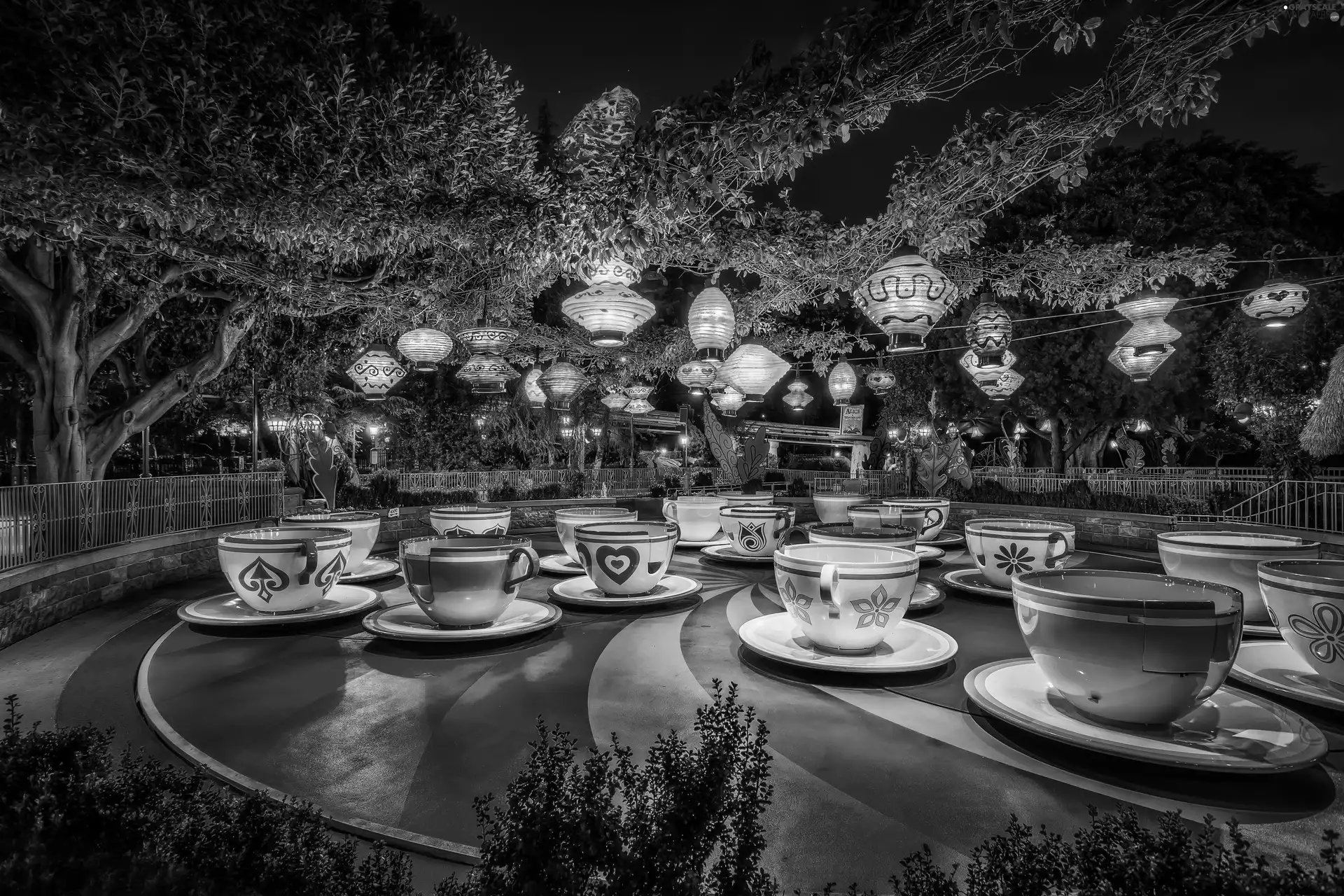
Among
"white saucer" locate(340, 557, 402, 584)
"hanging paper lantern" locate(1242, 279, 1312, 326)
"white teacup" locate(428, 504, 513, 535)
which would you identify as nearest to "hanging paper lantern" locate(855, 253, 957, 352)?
"white teacup" locate(428, 504, 513, 535)

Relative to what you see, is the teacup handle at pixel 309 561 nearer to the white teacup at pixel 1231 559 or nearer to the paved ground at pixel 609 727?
the paved ground at pixel 609 727

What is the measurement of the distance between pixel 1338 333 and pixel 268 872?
21.8 m

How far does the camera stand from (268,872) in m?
1.01

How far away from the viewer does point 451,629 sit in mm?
3086

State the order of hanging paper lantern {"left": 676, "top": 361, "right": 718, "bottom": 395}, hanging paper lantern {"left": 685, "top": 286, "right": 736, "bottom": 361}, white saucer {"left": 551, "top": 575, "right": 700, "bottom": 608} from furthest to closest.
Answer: hanging paper lantern {"left": 676, "top": 361, "right": 718, "bottom": 395} → hanging paper lantern {"left": 685, "top": 286, "right": 736, "bottom": 361} → white saucer {"left": 551, "top": 575, "right": 700, "bottom": 608}

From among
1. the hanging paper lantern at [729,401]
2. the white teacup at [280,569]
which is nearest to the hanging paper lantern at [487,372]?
the hanging paper lantern at [729,401]

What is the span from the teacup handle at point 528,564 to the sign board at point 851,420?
35.2ft

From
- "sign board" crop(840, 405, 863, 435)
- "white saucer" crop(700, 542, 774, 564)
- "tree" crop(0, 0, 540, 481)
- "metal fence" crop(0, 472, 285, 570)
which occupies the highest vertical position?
"tree" crop(0, 0, 540, 481)

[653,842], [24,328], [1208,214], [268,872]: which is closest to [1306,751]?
[653,842]

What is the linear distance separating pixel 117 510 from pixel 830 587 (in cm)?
576

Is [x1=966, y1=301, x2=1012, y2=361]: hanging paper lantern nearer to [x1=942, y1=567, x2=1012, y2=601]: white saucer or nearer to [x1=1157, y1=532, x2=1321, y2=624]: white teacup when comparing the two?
[x1=942, y1=567, x2=1012, y2=601]: white saucer

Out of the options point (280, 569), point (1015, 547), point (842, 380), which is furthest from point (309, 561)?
point (842, 380)

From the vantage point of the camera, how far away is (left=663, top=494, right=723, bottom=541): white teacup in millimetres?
6836

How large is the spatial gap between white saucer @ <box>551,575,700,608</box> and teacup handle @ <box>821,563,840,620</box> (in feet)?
4.67
